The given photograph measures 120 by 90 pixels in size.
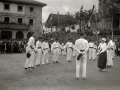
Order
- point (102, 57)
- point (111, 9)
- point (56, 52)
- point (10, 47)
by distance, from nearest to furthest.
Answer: point (102, 57), point (56, 52), point (10, 47), point (111, 9)

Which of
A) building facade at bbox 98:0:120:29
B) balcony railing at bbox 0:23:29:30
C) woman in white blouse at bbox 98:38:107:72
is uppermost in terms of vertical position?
building facade at bbox 98:0:120:29

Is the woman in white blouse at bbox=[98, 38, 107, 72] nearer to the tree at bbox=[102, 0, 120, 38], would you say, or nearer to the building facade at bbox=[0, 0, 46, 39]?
the tree at bbox=[102, 0, 120, 38]

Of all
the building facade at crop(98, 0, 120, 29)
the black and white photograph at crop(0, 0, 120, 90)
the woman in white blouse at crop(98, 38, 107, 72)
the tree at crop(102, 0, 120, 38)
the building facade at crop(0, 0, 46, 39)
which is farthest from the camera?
the building facade at crop(0, 0, 46, 39)

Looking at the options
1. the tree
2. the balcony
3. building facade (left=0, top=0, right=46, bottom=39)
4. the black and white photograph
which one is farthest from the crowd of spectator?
the tree

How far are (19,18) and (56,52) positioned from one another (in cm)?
2979

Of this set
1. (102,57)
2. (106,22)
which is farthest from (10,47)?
(106,22)

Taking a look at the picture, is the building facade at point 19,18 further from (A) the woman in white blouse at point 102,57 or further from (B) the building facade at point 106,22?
(A) the woman in white blouse at point 102,57

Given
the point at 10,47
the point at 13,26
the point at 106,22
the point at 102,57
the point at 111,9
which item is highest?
the point at 111,9

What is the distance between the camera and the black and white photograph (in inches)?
264

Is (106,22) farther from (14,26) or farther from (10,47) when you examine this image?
(10,47)

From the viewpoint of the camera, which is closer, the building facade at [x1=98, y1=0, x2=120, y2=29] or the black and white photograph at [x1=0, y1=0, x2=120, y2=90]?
the black and white photograph at [x1=0, y1=0, x2=120, y2=90]

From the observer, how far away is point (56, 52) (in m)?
12.7

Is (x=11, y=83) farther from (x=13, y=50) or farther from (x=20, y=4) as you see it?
(x=20, y=4)

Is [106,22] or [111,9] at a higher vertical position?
[111,9]
